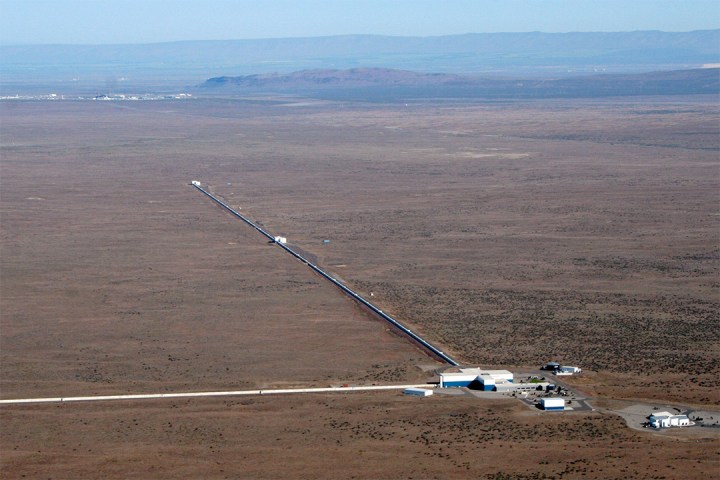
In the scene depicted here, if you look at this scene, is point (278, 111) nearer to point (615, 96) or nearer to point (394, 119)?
point (394, 119)

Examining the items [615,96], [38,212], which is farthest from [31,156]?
[615,96]

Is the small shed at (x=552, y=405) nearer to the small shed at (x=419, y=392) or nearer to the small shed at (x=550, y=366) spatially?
the small shed at (x=419, y=392)

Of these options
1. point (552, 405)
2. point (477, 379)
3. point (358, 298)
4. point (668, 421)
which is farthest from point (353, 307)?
point (668, 421)

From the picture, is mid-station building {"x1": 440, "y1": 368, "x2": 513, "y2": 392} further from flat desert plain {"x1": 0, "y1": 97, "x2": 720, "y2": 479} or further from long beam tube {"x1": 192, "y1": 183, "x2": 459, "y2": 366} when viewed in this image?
long beam tube {"x1": 192, "y1": 183, "x2": 459, "y2": 366}

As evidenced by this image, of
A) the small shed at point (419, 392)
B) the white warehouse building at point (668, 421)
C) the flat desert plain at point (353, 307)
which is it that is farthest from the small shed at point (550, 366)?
the white warehouse building at point (668, 421)

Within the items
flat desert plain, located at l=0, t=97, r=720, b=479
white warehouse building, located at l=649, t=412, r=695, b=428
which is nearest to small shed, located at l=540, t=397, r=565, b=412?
flat desert plain, located at l=0, t=97, r=720, b=479

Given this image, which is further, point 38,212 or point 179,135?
point 179,135
